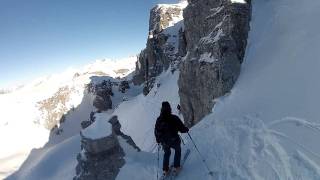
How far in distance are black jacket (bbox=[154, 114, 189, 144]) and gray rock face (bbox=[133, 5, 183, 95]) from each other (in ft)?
215

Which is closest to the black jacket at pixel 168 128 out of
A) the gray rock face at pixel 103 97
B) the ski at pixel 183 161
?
the ski at pixel 183 161

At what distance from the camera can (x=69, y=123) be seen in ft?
369

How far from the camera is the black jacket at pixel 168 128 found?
1507 centimetres

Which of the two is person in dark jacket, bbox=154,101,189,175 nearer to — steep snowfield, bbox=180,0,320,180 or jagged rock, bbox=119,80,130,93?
steep snowfield, bbox=180,0,320,180

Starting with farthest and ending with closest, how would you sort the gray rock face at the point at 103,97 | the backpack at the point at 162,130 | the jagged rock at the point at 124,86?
the jagged rock at the point at 124,86, the gray rock face at the point at 103,97, the backpack at the point at 162,130

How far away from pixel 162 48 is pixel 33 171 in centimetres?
5031

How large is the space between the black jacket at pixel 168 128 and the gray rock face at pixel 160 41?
6549 cm

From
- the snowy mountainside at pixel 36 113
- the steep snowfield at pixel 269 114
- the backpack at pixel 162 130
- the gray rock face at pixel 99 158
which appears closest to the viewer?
the steep snowfield at pixel 269 114

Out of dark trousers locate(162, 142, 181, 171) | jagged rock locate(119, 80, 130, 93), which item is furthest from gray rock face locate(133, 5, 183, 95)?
dark trousers locate(162, 142, 181, 171)

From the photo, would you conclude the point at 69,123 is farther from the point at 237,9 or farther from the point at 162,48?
the point at 237,9

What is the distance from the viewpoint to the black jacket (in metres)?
15.1

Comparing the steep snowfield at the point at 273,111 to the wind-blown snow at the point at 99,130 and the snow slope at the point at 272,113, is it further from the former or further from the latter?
the wind-blown snow at the point at 99,130

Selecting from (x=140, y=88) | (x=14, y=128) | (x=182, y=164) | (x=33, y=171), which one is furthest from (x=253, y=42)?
(x=14, y=128)

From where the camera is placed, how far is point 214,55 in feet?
97.2
